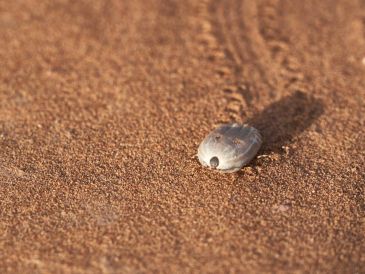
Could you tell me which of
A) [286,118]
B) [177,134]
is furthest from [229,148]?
[286,118]

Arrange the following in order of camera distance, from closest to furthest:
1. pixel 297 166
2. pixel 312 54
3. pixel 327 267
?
1. pixel 327 267
2. pixel 297 166
3. pixel 312 54

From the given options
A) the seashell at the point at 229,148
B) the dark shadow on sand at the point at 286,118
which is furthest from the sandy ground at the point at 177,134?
the seashell at the point at 229,148

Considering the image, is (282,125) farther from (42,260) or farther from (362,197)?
(42,260)

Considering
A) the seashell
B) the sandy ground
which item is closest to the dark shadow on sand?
the sandy ground

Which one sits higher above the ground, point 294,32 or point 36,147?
point 294,32

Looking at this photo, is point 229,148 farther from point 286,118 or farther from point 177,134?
point 286,118

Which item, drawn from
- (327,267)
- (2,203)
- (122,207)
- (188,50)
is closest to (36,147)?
(2,203)
